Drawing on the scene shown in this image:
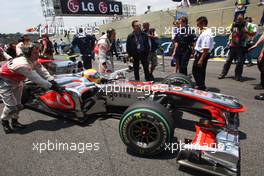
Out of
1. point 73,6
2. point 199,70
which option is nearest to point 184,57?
point 199,70

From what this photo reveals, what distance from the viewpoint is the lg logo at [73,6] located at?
39.9 metres

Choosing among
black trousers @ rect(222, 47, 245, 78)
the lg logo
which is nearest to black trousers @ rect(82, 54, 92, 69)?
black trousers @ rect(222, 47, 245, 78)

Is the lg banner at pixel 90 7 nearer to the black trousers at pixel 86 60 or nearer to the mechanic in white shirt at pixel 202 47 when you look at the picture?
the black trousers at pixel 86 60

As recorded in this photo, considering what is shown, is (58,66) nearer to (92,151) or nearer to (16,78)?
(16,78)

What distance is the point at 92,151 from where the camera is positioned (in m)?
3.03

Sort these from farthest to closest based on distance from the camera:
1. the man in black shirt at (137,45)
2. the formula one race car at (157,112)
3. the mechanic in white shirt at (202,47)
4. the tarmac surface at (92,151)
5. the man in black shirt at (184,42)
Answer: the man in black shirt at (137,45)
the man in black shirt at (184,42)
the mechanic in white shirt at (202,47)
the tarmac surface at (92,151)
the formula one race car at (157,112)

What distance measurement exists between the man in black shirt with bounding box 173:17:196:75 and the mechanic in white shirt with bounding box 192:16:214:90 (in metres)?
0.54

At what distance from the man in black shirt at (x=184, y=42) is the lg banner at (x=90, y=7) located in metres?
38.6

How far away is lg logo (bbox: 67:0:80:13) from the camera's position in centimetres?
3991

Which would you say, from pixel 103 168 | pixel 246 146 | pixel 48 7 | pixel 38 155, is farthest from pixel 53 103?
pixel 48 7

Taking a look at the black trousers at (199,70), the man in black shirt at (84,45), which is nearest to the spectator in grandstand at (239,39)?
the black trousers at (199,70)

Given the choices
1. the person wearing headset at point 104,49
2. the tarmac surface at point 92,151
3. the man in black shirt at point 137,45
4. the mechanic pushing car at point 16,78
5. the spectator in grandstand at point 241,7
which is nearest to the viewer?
the tarmac surface at point 92,151

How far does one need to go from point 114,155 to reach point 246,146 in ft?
5.83

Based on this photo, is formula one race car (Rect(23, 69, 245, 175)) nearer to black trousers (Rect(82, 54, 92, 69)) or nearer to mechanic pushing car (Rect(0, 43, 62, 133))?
mechanic pushing car (Rect(0, 43, 62, 133))
